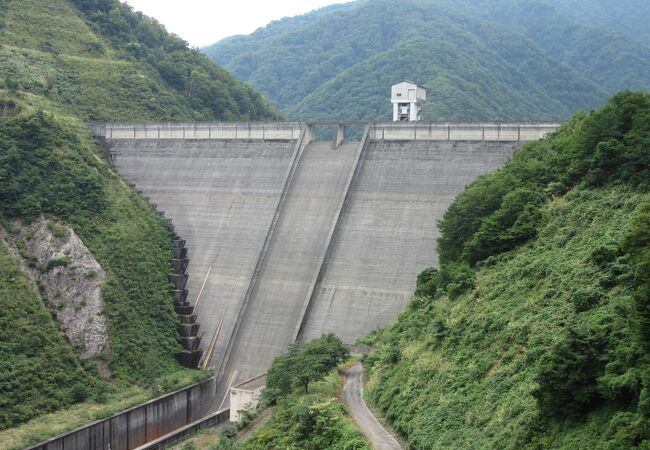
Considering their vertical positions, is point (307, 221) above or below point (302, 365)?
above

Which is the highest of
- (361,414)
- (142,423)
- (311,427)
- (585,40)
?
(585,40)

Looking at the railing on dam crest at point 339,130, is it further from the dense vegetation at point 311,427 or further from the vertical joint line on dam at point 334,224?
the dense vegetation at point 311,427

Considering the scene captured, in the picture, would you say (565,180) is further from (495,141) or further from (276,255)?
(276,255)

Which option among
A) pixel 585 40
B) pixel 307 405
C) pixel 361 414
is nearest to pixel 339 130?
pixel 361 414

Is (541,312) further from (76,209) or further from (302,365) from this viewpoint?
(76,209)

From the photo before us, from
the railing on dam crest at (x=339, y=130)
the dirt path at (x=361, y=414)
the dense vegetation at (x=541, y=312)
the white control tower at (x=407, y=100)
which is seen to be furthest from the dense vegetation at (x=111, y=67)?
the dirt path at (x=361, y=414)

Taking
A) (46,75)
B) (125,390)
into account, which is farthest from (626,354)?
(46,75)

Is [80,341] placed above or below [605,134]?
below

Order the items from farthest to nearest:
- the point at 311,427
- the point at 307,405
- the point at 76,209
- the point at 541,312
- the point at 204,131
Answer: the point at 204,131 → the point at 76,209 → the point at 307,405 → the point at 311,427 → the point at 541,312
